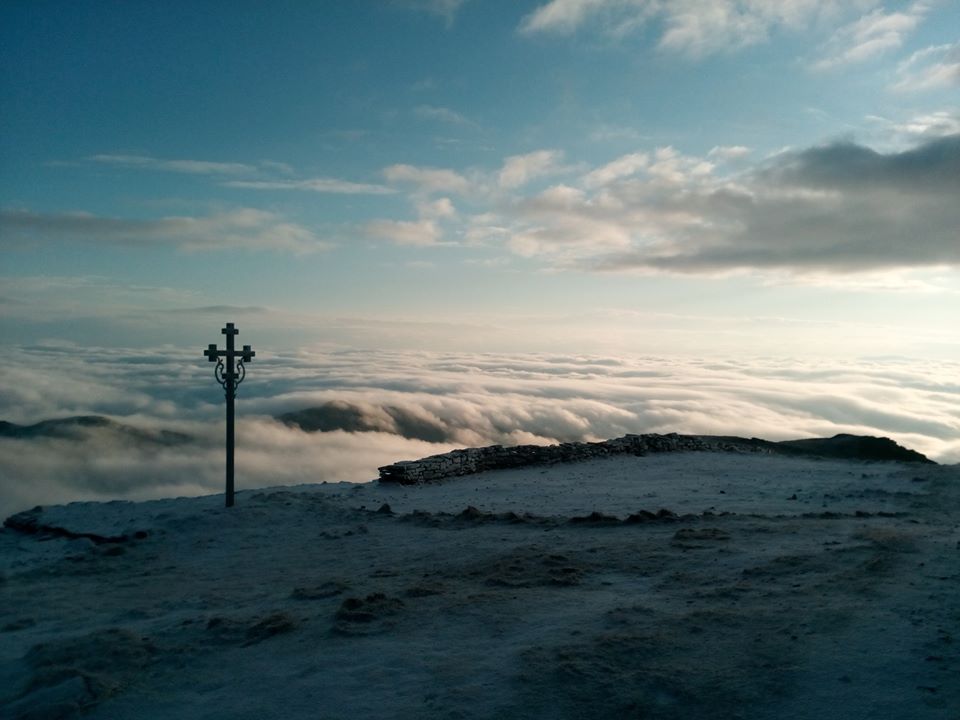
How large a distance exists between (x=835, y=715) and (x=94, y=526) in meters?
10.8

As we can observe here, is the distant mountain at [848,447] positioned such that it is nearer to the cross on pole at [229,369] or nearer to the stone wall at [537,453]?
the stone wall at [537,453]

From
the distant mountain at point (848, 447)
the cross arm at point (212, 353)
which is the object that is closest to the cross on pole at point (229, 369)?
the cross arm at point (212, 353)

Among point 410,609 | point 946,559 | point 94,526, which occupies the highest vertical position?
point 946,559

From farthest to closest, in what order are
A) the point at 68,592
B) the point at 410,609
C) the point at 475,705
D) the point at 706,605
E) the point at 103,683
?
the point at 68,592 < the point at 410,609 < the point at 706,605 < the point at 103,683 < the point at 475,705

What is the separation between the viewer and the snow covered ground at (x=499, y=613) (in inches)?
170

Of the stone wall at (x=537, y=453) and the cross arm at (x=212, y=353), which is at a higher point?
the cross arm at (x=212, y=353)

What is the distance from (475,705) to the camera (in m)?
4.23

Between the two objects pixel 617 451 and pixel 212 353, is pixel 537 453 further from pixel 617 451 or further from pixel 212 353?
pixel 212 353

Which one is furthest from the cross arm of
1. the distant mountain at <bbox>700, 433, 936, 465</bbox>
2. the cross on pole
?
the distant mountain at <bbox>700, 433, 936, 465</bbox>

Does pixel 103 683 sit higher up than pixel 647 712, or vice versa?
pixel 647 712

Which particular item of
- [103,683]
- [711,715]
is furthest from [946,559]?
[103,683]

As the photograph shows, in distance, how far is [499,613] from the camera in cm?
572

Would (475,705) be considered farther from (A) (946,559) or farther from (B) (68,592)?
(B) (68,592)

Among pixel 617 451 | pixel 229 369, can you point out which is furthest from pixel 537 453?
pixel 229 369
